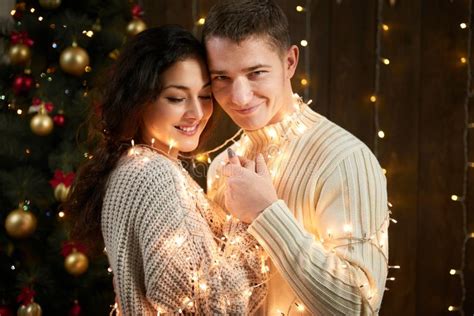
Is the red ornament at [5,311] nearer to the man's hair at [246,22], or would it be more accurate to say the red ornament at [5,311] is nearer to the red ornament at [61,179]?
the red ornament at [61,179]

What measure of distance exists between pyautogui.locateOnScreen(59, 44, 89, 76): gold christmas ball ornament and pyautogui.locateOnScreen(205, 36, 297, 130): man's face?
3.35ft

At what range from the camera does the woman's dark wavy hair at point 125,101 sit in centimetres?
170

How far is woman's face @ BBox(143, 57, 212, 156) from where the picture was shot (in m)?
1.72

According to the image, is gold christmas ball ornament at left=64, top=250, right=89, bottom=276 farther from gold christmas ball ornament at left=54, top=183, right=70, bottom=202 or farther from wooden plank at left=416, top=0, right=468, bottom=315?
wooden plank at left=416, top=0, right=468, bottom=315

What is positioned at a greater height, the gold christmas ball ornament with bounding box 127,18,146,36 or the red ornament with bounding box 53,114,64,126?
the gold christmas ball ornament with bounding box 127,18,146,36

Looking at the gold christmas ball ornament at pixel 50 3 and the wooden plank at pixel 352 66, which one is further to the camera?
the wooden plank at pixel 352 66

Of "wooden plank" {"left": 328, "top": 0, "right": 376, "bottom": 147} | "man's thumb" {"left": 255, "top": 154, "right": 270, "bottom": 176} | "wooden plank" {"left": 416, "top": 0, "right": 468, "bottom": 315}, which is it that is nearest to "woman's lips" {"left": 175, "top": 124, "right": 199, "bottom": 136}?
"man's thumb" {"left": 255, "top": 154, "right": 270, "bottom": 176}

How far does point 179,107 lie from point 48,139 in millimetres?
1173

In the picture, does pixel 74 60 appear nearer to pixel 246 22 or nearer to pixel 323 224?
pixel 246 22

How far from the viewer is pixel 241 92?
1.73 m

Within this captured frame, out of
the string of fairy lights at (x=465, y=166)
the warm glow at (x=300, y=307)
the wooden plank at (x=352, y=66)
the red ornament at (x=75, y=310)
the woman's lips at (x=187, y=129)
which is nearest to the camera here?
the warm glow at (x=300, y=307)

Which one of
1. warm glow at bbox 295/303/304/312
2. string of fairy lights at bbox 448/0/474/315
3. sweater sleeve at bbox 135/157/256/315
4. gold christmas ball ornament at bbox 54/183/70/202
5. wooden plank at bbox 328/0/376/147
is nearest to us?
sweater sleeve at bbox 135/157/256/315

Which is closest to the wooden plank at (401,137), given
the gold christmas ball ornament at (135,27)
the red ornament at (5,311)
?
the gold christmas ball ornament at (135,27)

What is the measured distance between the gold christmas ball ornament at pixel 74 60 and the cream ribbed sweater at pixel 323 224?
113 cm
